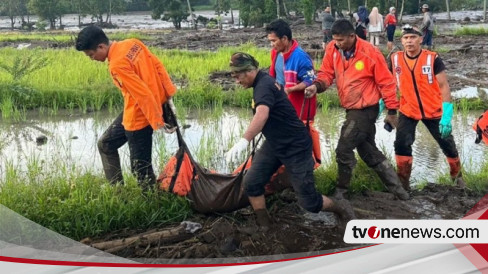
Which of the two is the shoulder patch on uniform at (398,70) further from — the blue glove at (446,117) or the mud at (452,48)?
the mud at (452,48)

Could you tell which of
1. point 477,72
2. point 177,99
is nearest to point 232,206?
point 177,99

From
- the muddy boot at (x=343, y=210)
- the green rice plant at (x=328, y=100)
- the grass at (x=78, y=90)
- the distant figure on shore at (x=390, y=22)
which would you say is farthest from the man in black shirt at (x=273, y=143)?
the distant figure on shore at (x=390, y=22)

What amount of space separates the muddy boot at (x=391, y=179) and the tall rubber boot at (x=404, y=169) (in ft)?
0.81

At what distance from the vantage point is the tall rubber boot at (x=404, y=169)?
4.08m

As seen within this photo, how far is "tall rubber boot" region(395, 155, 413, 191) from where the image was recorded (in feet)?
13.4

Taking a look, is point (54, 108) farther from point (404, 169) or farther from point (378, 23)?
point (378, 23)

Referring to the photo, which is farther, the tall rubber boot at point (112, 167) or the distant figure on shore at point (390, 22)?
the distant figure on shore at point (390, 22)

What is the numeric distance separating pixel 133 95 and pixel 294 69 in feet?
3.71

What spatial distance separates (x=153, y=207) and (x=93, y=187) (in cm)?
43

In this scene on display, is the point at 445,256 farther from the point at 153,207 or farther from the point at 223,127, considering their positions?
the point at 223,127

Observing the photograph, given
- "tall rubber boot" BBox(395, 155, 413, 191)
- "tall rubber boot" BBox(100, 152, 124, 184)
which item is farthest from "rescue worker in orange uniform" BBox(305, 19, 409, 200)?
"tall rubber boot" BBox(100, 152, 124, 184)

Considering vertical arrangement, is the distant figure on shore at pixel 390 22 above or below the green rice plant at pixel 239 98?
above

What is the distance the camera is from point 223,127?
611 centimetres

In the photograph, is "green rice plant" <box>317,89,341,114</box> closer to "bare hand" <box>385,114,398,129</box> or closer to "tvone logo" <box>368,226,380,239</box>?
"bare hand" <box>385,114,398,129</box>
